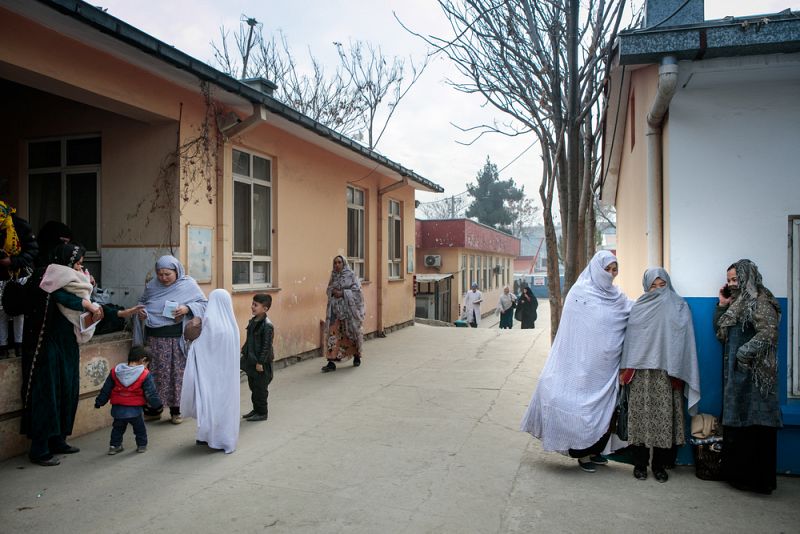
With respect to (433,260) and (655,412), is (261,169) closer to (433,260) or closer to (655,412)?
(655,412)

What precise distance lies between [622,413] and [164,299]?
432 centimetres

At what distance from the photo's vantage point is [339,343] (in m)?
9.09

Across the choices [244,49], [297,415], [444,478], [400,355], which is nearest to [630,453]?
[444,478]

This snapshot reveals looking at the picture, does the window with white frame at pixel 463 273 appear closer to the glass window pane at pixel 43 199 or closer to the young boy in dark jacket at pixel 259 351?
the glass window pane at pixel 43 199

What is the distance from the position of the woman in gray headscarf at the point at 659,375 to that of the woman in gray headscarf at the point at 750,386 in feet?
0.87

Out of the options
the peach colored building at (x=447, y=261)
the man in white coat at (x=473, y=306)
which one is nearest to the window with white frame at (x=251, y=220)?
the peach colored building at (x=447, y=261)

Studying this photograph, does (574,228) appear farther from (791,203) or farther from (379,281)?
(379,281)

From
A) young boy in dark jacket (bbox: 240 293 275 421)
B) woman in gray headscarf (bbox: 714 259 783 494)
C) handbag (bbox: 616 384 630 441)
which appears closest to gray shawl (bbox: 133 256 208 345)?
young boy in dark jacket (bbox: 240 293 275 421)

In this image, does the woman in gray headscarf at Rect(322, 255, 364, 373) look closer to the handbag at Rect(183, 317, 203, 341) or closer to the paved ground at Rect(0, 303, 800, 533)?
the paved ground at Rect(0, 303, 800, 533)

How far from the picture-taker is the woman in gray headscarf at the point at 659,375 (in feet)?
15.0

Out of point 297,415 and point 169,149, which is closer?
point 297,415

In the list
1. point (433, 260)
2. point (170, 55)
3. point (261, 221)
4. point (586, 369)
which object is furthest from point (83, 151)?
point (433, 260)

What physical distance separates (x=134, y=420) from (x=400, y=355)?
6114 mm

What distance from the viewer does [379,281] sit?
1327cm
